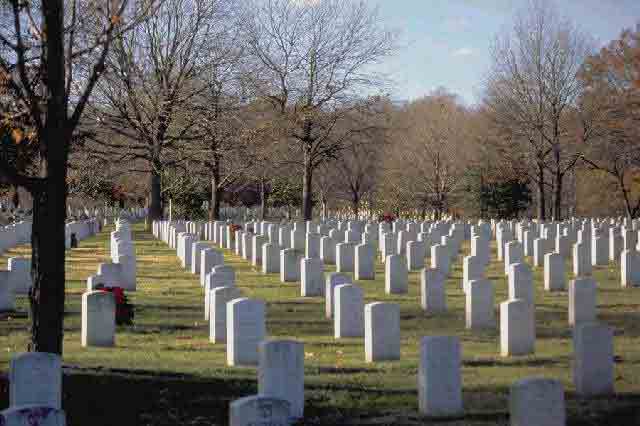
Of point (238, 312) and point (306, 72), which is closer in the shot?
point (238, 312)

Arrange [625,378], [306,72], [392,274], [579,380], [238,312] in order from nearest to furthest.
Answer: [579,380] < [625,378] < [238,312] < [392,274] < [306,72]

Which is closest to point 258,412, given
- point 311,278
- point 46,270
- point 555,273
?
point 46,270

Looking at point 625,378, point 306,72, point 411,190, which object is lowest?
point 625,378

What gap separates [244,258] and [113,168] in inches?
634

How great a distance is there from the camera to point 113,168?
1629 inches

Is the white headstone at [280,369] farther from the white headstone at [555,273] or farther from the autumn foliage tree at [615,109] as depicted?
the autumn foliage tree at [615,109]

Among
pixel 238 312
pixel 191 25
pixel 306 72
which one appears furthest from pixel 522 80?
pixel 238 312

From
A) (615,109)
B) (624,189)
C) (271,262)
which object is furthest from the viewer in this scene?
(624,189)

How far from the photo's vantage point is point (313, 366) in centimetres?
1099

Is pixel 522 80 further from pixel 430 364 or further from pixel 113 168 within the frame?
pixel 430 364

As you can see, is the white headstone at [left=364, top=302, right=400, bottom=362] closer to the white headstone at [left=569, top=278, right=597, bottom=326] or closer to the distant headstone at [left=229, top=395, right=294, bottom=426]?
the white headstone at [left=569, top=278, right=597, bottom=326]

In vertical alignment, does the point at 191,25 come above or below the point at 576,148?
above

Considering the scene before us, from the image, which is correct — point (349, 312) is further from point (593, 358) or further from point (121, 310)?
point (593, 358)

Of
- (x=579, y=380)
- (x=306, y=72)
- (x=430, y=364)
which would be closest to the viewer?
(x=430, y=364)
